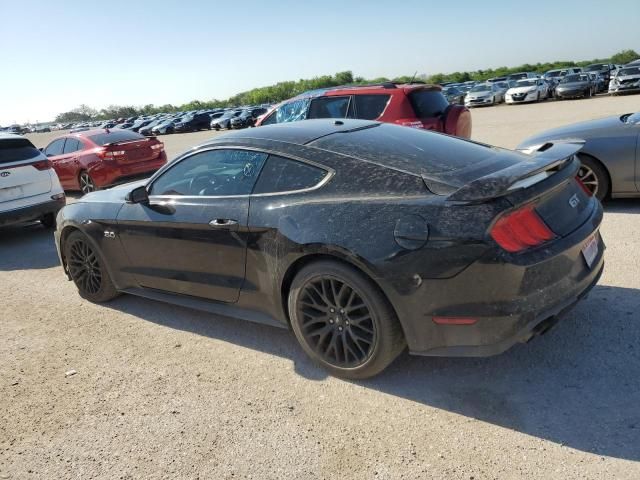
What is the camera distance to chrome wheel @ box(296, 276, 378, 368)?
123 inches

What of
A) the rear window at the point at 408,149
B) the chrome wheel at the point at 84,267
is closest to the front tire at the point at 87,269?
the chrome wheel at the point at 84,267

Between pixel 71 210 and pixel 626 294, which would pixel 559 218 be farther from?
pixel 71 210

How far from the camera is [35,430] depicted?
10.6ft

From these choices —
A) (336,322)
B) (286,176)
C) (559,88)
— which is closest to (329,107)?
(286,176)

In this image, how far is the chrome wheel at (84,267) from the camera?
4.97 metres

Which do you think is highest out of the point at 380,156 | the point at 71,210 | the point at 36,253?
the point at 380,156

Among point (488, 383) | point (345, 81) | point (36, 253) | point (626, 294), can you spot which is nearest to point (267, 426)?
point (488, 383)

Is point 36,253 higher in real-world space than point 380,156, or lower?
lower

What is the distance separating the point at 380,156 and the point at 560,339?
171 cm

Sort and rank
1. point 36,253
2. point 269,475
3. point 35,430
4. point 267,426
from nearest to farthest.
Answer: point 269,475
point 267,426
point 35,430
point 36,253

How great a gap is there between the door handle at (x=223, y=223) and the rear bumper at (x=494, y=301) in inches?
51.9

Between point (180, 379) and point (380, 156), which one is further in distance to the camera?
point (180, 379)

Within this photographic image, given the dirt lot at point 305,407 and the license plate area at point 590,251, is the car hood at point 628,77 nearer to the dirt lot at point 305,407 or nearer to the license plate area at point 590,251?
the dirt lot at point 305,407

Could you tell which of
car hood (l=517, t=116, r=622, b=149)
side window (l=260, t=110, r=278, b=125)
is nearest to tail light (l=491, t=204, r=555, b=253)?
car hood (l=517, t=116, r=622, b=149)
